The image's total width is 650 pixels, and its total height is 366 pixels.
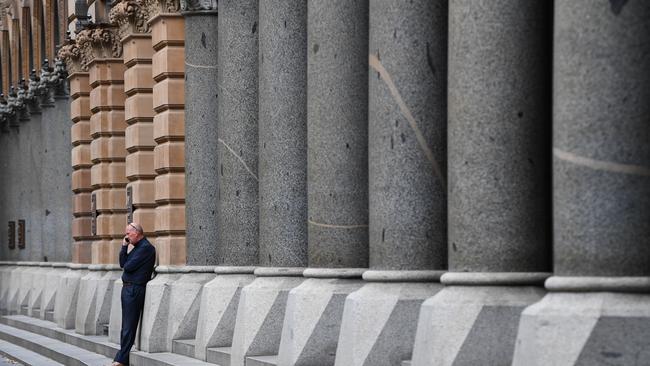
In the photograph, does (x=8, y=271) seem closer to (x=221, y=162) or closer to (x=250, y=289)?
(x=221, y=162)

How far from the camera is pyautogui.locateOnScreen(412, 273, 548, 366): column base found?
1353 cm

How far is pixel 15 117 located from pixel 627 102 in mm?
34424

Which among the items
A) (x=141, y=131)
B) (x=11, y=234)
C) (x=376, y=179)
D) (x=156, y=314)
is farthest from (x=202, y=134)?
(x=11, y=234)

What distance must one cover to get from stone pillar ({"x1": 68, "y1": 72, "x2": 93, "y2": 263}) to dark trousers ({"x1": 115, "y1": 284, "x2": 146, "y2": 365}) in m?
9.30

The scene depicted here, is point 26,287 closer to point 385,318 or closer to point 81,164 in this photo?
point 81,164

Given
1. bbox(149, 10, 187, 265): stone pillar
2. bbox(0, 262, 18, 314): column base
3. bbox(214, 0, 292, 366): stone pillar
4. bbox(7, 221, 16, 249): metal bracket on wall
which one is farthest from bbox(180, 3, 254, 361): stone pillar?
bbox(7, 221, 16, 249): metal bracket on wall

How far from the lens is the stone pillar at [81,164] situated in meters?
33.8

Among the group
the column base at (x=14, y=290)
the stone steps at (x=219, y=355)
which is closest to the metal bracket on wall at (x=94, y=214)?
the column base at (x=14, y=290)

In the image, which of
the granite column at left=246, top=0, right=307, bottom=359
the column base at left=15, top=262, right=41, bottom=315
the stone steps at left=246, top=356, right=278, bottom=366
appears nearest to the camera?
the stone steps at left=246, top=356, right=278, bottom=366

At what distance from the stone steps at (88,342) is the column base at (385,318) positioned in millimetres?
5515

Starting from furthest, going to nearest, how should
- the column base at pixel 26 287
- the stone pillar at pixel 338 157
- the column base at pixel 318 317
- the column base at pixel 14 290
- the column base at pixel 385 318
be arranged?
the column base at pixel 14 290
the column base at pixel 26 287
the stone pillar at pixel 338 157
the column base at pixel 318 317
the column base at pixel 385 318

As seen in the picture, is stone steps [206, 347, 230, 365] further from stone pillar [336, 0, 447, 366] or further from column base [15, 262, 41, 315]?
column base [15, 262, 41, 315]

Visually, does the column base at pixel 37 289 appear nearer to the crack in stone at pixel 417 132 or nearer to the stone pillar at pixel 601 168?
the crack in stone at pixel 417 132

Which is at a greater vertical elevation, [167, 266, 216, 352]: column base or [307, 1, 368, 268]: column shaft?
[307, 1, 368, 268]: column shaft
